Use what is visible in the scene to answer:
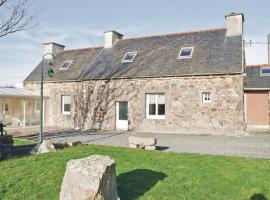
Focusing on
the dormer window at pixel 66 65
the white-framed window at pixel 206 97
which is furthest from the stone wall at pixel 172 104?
the dormer window at pixel 66 65

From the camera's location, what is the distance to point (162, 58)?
2056cm

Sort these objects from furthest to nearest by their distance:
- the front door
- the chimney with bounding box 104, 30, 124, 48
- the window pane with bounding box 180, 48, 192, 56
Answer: the chimney with bounding box 104, 30, 124, 48 < the front door < the window pane with bounding box 180, 48, 192, 56

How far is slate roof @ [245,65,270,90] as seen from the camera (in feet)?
69.7

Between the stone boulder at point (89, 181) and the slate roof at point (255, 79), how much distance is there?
1836cm

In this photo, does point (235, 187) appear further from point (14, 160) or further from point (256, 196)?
point (14, 160)

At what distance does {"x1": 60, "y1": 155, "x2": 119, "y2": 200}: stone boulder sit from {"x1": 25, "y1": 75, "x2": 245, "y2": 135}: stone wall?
13172 mm

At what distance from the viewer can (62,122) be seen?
2333cm

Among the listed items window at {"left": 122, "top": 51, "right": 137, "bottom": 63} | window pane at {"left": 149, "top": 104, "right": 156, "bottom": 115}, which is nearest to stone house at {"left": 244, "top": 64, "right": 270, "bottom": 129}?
window pane at {"left": 149, "top": 104, "right": 156, "bottom": 115}

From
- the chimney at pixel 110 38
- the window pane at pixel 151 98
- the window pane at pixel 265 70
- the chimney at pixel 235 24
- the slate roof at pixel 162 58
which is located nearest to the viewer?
the slate roof at pixel 162 58

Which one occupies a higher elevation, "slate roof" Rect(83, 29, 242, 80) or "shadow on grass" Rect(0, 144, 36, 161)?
"slate roof" Rect(83, 29, 242, 80)

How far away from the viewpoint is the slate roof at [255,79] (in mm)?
21236

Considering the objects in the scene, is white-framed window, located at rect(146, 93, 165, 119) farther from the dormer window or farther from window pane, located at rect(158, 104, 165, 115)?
the dormer window

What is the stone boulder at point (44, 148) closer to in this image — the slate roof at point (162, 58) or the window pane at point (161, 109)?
the window pane at point (161, 109)

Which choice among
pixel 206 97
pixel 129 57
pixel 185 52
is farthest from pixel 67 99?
pixel 206 97
